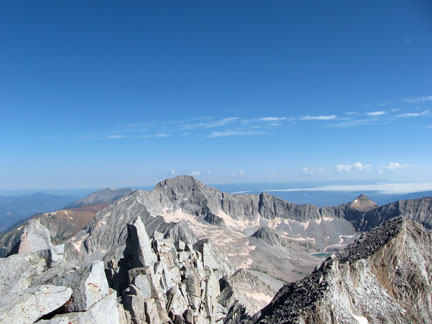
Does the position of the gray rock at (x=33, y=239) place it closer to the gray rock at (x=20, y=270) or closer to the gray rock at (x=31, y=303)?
the gray rock at (x=20, y=270)

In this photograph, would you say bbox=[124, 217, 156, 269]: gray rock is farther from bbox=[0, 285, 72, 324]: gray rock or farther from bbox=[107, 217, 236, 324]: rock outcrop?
bbox=[0, 285, 72, 324]: gray rock

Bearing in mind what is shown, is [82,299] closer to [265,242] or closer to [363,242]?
[363,242]

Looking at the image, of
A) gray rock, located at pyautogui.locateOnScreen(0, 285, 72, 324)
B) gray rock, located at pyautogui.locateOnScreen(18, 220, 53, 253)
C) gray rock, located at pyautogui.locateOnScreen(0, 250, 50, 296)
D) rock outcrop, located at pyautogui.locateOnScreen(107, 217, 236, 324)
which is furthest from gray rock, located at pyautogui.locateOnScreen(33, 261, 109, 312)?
gray rock, located at pyautogui.locateOnScreen(18, 220, 53, 253)

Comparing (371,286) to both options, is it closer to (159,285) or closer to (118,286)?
(159,285)

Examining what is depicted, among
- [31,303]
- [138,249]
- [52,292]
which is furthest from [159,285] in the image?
[31,303]

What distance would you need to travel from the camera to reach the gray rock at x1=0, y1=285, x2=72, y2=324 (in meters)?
11.3

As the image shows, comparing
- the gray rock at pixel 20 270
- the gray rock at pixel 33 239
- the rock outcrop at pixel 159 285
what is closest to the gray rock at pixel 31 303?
the gray rock at pixel 20 270

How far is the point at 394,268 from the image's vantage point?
25.1 metres

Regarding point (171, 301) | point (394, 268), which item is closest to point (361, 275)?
point (394, 268)

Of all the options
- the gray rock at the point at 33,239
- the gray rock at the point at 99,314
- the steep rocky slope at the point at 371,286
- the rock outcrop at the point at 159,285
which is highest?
the gray rock at the point at 33,239

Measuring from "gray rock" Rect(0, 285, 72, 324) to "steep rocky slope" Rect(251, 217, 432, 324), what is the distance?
39.9ft

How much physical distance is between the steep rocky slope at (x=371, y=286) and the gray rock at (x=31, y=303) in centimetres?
1216

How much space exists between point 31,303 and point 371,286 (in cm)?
2275

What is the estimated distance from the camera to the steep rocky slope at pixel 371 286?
1781cm
